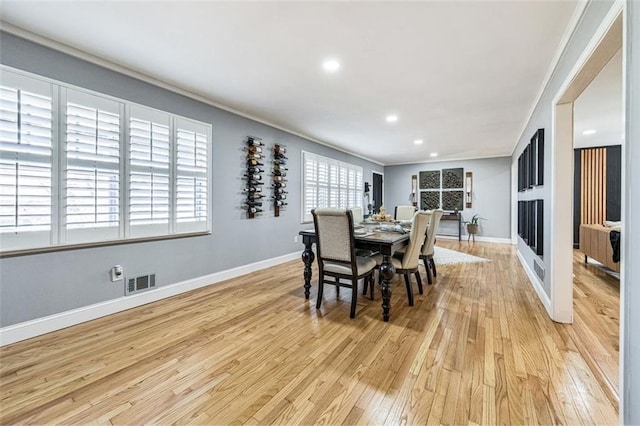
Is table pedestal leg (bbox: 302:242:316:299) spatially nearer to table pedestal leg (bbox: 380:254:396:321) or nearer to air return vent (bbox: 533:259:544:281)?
table pedestal leg (bbox: 380:254:396:321)

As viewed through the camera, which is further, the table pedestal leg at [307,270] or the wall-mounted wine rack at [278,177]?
the wall-mounted wine rack at [278,177]

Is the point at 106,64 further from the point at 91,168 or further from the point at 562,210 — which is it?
the point at 562,210

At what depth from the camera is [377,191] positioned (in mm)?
8797

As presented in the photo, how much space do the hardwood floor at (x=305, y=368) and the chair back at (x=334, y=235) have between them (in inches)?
23.3

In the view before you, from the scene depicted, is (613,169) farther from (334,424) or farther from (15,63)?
(15,63)

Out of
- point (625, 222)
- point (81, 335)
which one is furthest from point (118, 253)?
point (625, 222)

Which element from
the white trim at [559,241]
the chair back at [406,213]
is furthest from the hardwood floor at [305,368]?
the chair back at [406,213]

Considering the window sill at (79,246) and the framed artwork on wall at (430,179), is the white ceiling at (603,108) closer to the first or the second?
the framed artwork on wall at (430,179)

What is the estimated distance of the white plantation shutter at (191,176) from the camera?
10.7 feet

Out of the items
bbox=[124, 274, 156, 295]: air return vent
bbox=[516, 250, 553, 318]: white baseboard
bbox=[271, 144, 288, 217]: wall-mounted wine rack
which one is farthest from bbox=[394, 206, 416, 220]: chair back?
bbox=[124, 274, 156, 295]: air return vent

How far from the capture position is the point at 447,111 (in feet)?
12.8

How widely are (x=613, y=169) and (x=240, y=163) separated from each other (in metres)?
7.97

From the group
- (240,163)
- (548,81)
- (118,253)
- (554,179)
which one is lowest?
(118,253)

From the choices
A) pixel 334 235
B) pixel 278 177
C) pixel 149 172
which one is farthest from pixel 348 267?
pixel 278 177
